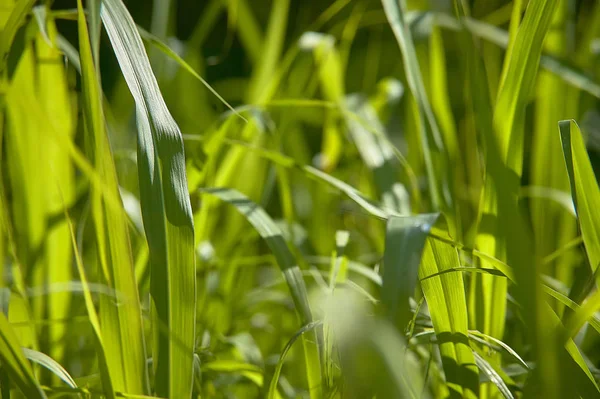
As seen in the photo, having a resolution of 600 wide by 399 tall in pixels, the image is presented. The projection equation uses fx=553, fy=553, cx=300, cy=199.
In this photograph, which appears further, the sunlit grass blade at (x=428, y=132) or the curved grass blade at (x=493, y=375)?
the sunlit grass blade at (x=428, y=132)

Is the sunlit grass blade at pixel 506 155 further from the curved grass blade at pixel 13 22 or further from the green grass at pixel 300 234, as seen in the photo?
the curved grass blade at pixel 13 22

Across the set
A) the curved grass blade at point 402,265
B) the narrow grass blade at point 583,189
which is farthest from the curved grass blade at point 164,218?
the narrow grass blade at point 583,189

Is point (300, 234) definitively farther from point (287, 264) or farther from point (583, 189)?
point (583, 189)

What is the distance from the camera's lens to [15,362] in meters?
0.28

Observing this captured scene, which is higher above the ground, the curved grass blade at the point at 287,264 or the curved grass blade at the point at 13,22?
the curved grass blade at the point at 13,22

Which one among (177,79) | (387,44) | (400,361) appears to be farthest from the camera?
(387,44)

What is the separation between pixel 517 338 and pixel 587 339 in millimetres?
61

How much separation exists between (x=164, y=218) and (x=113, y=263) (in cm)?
4

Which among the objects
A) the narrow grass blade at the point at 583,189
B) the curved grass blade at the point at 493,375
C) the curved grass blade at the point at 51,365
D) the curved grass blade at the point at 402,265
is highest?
the narrow grass blade at the point at 583,189

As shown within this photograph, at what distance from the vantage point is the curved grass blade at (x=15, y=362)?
10.7 inches

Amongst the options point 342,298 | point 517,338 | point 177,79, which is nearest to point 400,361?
point 342,298

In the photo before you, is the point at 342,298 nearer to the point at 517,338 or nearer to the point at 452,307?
the point at 452,307

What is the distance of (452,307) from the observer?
1.08 feet

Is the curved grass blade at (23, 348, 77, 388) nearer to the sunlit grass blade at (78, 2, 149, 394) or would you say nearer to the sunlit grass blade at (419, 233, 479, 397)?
the sunlit grass blade at (78, 2, 149, 394)
